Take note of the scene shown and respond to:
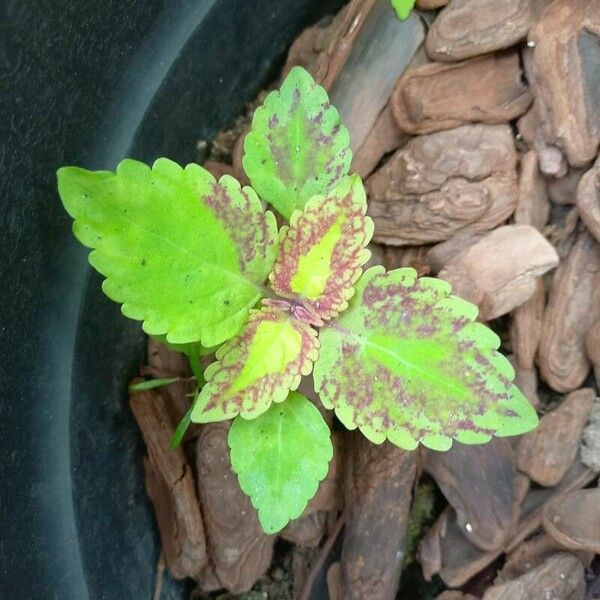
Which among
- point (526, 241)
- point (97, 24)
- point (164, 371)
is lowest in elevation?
point (526, 241)

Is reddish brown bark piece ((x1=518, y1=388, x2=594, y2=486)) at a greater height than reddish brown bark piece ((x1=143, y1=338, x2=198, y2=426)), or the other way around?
reddish brown bark piece ((x1=143, y1=338, x2=198, y2=426))

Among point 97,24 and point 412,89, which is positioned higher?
point 97,24

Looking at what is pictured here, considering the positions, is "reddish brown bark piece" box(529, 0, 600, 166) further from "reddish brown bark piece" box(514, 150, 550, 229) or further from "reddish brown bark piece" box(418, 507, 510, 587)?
"reddish brown bark piece" box(418, 507, 510, 587)

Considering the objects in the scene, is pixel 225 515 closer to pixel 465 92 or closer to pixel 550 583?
pixel 550 583

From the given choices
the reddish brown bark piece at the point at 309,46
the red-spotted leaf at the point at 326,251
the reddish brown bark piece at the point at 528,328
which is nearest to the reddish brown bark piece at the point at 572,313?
the reddish brown bark piece at the point at 528,328

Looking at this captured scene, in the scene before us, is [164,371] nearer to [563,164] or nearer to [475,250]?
[475,250]

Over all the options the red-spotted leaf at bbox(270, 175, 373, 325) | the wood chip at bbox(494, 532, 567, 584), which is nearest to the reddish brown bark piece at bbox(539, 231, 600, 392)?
the wood chip at bbox(494, 532, 567, 584)

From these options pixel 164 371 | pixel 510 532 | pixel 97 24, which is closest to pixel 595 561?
pixel 510 532
